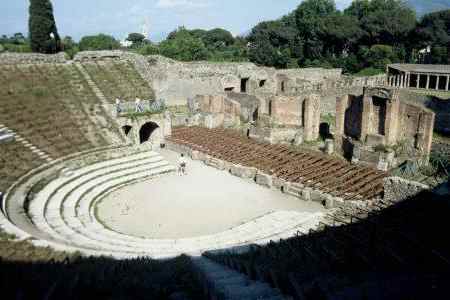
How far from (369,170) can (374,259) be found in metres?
13.6

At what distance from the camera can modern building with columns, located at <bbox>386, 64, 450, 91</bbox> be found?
44062 mm

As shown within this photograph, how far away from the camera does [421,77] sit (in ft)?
154

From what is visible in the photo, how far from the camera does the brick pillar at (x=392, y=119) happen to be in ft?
78.7

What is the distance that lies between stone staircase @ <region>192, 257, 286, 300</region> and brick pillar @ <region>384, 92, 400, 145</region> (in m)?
17.1

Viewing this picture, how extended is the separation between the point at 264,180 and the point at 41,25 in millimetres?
30746

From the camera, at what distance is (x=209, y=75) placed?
39.7 metres

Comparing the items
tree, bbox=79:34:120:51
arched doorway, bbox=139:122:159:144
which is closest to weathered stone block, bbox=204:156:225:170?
arched doorway, bbox=139:122:159:144

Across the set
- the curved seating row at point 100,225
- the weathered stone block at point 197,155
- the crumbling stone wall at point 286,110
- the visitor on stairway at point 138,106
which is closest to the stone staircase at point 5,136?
the curved seating row at point 100,225

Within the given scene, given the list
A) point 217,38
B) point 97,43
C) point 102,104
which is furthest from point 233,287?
point 217,38

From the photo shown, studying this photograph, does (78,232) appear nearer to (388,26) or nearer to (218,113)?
(218,113)

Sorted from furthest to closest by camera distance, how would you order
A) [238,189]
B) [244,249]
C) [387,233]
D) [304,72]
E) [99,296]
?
[304,72] < [238,189] < [244,249] < [387,233] < [99,296]

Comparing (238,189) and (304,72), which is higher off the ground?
(304,72)

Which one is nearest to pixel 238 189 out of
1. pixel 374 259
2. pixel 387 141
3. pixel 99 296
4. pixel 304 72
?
pixel 387 141

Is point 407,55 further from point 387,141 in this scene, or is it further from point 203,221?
point 203,221
